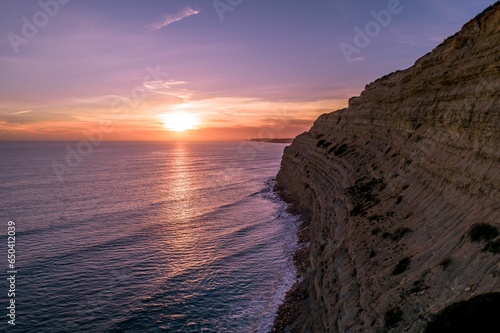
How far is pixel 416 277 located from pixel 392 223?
7.27 meters

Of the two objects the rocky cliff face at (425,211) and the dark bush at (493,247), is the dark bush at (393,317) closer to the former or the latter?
the rocky cliff face at (425,211)

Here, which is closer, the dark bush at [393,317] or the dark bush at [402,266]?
the dark bush at [393,317]

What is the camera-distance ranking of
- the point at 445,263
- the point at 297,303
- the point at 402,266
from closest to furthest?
the point at 445,263 < the point at 402,266 < the point at 297,303

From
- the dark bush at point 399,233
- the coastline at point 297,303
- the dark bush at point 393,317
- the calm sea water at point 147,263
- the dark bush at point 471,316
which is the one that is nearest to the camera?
the dark bush at point 471,316

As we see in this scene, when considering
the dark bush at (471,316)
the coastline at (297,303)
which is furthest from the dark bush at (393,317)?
the coastline at (297,303)

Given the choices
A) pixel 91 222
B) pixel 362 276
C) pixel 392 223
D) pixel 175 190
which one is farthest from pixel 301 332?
pixel 175 190

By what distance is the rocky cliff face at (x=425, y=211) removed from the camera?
43.3 ft

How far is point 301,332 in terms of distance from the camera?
22.8 m

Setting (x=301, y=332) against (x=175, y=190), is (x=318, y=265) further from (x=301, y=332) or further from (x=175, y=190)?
(x=175, y=190)

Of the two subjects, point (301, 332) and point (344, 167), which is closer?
point (301, 332)

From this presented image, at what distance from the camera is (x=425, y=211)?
19453mm

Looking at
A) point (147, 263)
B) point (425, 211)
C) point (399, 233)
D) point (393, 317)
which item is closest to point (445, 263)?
point (393, 317)

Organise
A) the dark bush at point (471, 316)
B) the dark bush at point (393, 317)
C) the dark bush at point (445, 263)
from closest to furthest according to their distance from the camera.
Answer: the dark bush at point (471, 316) < the dark bush at point (393, 317) < the dark bush at point (445, 263)

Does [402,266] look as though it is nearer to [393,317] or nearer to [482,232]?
[393,317]
